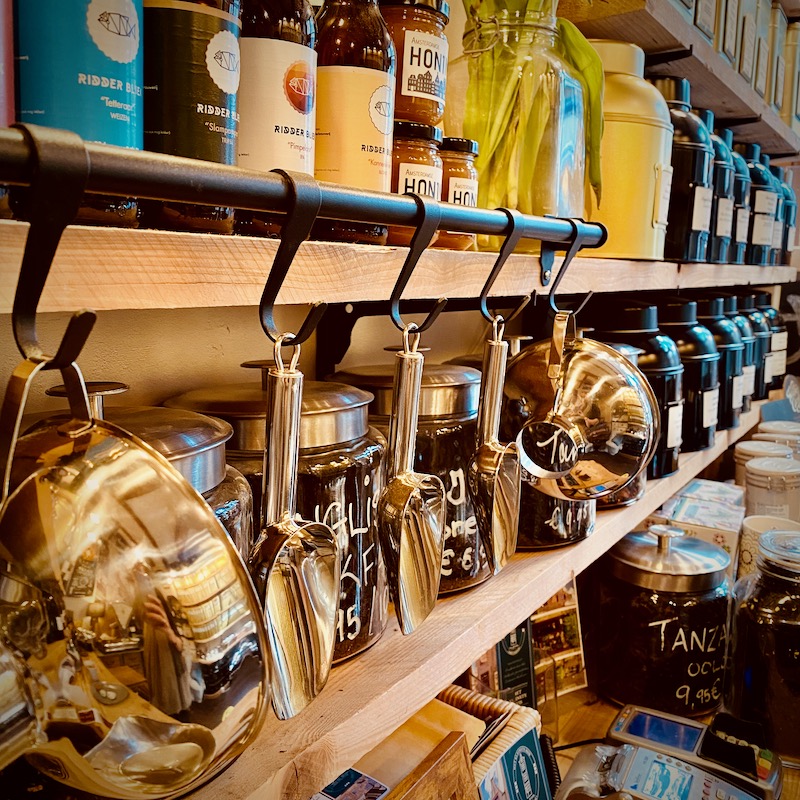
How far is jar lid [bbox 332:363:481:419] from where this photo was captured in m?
0.68

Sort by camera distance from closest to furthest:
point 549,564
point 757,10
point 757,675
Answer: point 549,564 < point 757,675 < point 757,10

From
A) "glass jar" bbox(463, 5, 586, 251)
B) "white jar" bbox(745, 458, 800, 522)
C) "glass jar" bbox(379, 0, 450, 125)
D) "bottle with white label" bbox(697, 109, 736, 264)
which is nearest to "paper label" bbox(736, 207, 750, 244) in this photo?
"bottle with white label" bbox(697, 109, 736, 264)

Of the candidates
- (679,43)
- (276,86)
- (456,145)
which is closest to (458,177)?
(456,145)

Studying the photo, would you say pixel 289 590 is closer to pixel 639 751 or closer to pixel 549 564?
pixel 549 564

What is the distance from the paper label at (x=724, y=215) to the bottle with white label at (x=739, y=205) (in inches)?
5.3

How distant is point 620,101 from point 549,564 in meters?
0.63

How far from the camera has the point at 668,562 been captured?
1.23 meters

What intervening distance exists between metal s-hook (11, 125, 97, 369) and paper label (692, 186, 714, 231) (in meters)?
1.14

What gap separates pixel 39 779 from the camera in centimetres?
32

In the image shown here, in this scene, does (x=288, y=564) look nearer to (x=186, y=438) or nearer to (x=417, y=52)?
(x=186, y=438)

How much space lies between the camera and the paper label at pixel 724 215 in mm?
1421

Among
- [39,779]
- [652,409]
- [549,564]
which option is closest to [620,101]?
[652,409]

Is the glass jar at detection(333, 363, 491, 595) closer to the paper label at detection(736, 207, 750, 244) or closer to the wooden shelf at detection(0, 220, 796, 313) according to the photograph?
the wooden shelf at detection(0, 220, 796, 313)

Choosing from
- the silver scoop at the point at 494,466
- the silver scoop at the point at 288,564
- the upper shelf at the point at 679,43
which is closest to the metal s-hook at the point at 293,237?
the silver scoop at the point at 288,564
